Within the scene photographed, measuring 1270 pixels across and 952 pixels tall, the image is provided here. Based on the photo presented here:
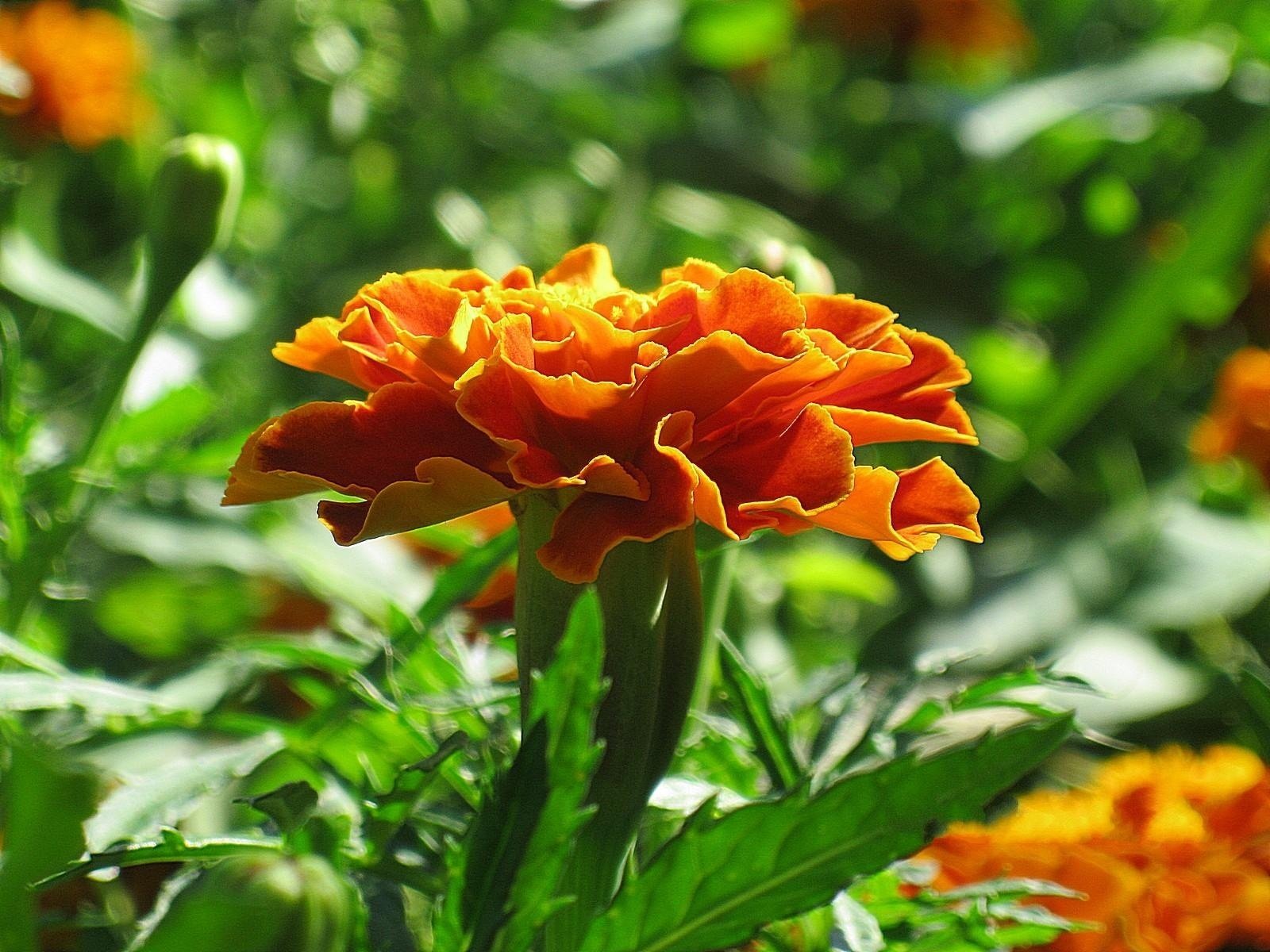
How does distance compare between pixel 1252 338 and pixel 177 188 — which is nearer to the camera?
pixel 177 188

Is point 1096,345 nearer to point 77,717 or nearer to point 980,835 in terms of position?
point 980,835

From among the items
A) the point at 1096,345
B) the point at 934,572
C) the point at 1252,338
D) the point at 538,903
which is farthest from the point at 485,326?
the point at 1252,338

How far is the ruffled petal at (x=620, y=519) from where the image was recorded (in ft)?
1.03

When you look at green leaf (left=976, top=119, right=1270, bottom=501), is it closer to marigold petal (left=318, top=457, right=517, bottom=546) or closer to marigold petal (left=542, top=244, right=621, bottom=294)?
marigold petal (left=542, top=244, right=621, bottom=294)

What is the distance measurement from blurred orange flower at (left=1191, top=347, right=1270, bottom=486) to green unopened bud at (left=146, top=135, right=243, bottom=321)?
69 cm

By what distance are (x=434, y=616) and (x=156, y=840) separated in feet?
0.44

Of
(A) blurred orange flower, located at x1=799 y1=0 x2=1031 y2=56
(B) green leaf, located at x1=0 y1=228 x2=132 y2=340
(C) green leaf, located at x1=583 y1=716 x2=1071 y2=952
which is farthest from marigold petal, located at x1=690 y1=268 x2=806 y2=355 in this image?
(A) blurred orange flower, located at x1=799 y1=0 x2=1031 y2=56

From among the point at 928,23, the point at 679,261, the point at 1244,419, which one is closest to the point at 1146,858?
the point at 1244,419

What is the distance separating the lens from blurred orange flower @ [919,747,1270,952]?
0.44m

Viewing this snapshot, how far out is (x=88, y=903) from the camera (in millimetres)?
455

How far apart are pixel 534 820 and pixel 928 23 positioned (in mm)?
1193

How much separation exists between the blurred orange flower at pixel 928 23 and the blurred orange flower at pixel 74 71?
0.61 metres

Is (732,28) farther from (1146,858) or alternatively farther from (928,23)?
(1146,858)

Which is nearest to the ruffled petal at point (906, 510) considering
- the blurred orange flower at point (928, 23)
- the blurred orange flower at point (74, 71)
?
the blurred orange flower at point (74, 71)
